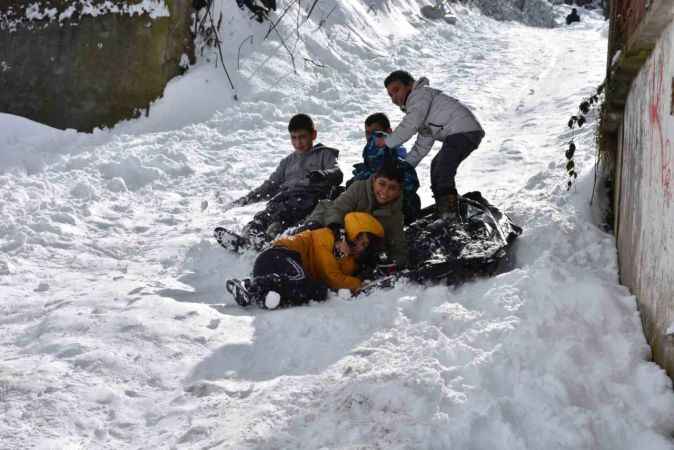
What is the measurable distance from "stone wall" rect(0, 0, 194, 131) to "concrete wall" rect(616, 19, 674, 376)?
6266 mm

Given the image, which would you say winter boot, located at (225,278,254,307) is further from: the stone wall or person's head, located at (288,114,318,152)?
the stone wall

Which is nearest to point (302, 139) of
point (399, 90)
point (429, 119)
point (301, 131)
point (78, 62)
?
point (301, 131)

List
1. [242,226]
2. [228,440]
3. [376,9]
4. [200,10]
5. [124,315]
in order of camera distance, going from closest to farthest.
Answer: [228,440], [124,315], [242,226], [200,10], [376,9]

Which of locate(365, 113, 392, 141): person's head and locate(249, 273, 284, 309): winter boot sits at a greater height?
locate(365, 113, 392, 141): person's head

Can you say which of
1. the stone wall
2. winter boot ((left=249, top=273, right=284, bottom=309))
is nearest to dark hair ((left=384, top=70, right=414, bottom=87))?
winter boot ((left=249, top=273, right=284, bottom=309))

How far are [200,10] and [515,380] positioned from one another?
26.8 feet

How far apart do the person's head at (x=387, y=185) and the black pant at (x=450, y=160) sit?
52 cm

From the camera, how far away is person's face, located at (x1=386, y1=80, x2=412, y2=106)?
4977mm

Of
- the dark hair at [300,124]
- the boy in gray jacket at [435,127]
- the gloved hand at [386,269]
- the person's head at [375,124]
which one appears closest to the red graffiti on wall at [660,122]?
the gloved hand at [386,269]

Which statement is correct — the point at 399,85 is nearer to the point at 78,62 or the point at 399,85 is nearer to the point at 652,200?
the point at 652,200

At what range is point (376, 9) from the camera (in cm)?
1486

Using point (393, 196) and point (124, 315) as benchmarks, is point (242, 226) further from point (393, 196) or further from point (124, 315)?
point (124, 315)

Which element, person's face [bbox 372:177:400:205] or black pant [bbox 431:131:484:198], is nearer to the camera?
person's face [bbox 372:177:400:205]

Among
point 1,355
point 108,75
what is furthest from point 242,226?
point 108,75
